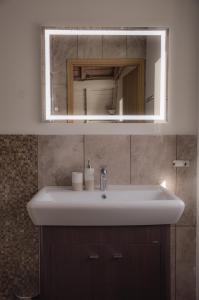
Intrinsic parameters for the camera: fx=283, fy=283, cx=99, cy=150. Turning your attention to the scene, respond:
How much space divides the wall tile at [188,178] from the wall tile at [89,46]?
0.79 metres

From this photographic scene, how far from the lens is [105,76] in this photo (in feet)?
6.18

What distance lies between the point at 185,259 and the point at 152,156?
738 millimetres

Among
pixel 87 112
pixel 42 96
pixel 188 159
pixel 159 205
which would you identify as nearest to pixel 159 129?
pixel 188 159

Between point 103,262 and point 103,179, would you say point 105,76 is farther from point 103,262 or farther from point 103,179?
point 103,262

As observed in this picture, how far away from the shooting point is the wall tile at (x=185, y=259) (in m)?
1.92

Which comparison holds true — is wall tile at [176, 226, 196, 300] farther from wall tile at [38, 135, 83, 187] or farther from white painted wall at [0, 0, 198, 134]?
wall tile at [38, 135, 83, 187]

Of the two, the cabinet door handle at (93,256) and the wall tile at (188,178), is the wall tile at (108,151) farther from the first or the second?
the cabinet door handle at (93,256)

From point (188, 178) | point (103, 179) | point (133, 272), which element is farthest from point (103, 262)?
point (188, 178)

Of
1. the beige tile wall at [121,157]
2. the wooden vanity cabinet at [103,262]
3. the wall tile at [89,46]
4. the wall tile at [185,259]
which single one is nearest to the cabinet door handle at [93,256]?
the wooden vanity cabinet at [103,262]

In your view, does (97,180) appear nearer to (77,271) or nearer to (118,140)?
(118,140)

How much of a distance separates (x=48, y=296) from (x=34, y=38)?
155 cm

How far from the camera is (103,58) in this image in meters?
1.88

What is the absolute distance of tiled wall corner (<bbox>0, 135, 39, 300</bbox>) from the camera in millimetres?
1868

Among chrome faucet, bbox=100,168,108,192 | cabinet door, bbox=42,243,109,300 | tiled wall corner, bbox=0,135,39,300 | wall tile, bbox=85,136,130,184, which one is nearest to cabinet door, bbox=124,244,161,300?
cabinet door, bbox=42,243,109,300
